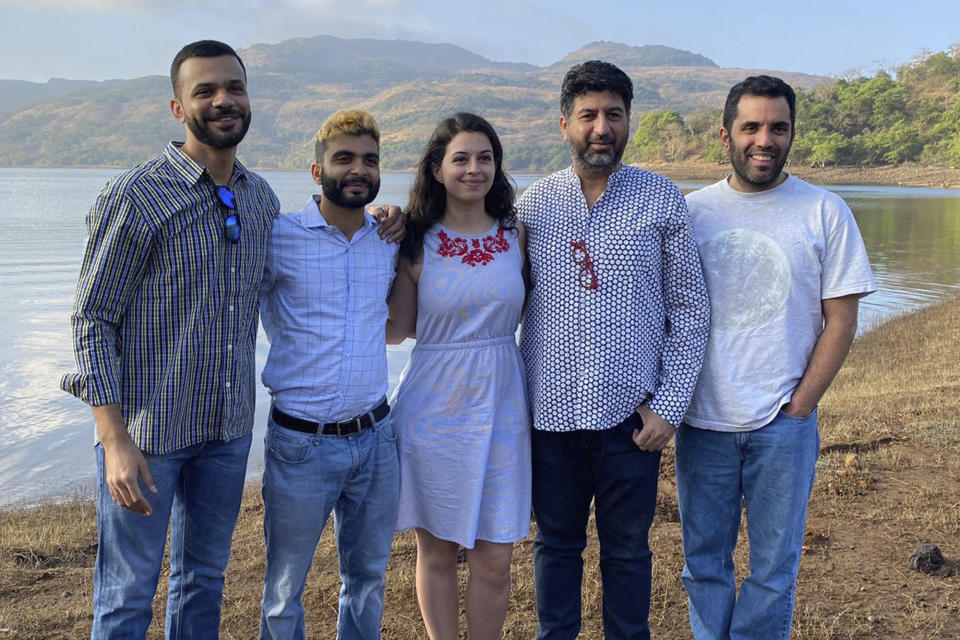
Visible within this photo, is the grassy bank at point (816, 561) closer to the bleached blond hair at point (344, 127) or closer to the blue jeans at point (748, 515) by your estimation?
the blue jeans at point (748, 515)

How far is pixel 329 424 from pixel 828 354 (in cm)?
170

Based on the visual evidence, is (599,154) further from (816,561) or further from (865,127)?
(865,127)

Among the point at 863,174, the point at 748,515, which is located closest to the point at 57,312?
the point at 748,515

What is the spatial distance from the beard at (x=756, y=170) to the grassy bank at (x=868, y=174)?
214 ft

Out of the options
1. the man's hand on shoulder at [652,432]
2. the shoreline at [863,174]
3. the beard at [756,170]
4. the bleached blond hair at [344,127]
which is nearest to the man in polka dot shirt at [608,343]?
the man's hand on shoulder at [652,432]

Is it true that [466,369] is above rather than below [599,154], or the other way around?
below

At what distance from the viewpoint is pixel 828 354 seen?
9.08ft

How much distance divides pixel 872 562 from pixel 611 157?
255 cm

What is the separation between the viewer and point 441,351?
2898 millimetres

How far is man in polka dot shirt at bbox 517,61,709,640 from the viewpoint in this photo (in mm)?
2805

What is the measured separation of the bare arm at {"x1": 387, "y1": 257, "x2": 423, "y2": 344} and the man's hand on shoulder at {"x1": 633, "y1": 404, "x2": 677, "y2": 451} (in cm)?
90

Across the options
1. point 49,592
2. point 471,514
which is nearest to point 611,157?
point 471,514

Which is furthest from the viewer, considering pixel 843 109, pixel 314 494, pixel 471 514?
pixel 843 109

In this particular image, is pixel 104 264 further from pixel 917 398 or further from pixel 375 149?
pixel 917 398
